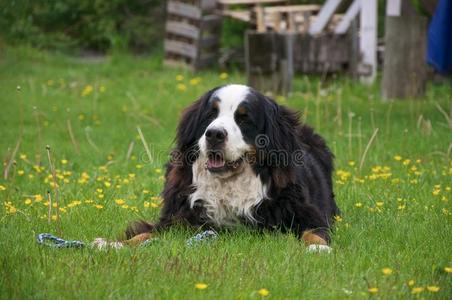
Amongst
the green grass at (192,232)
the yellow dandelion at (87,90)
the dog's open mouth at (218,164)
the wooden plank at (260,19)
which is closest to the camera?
the green grass at (192,232)

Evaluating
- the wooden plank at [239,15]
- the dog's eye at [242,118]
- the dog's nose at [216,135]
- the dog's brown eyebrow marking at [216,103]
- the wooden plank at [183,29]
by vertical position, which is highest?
the wooden plank at [239,15]

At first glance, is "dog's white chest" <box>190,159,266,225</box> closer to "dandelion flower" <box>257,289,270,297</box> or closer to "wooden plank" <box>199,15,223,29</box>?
"dandelion flower" <box>257,289,270,297</box>

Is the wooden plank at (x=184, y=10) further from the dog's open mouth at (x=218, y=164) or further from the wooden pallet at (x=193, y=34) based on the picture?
the dog's open mouth at (x=218, y=164)

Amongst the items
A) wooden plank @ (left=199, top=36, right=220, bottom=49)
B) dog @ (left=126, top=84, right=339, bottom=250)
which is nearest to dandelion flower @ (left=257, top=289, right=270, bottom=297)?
dog @ (left=126, top=84, right=339, bottom=250)

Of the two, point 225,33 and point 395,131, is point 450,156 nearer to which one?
point 395,131

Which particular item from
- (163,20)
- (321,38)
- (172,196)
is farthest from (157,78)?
(172,196)

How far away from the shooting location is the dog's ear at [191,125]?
5719mm

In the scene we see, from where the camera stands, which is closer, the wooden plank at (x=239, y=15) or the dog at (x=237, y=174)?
the dog at (x=237, y=174)

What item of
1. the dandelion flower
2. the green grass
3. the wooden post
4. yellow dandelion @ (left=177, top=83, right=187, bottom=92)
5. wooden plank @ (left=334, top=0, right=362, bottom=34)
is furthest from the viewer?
wooden plank @ (left=334, top=0, right=362, bottom=34)

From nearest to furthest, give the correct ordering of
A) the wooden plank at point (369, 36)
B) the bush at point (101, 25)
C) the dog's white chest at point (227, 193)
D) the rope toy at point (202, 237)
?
the rope toy at point (202, 237), the dog's white chest at point (227, 193), the wooden plank at point (369, 36), the bush at point (101, 25)

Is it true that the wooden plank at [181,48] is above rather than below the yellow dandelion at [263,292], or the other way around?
above

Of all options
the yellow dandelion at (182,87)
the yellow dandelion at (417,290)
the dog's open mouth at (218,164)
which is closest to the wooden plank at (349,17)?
the yellow dandelion at (182,87)

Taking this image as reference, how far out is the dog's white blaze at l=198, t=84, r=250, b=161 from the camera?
17.9ft

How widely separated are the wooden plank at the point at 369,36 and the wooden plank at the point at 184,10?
143 inches
